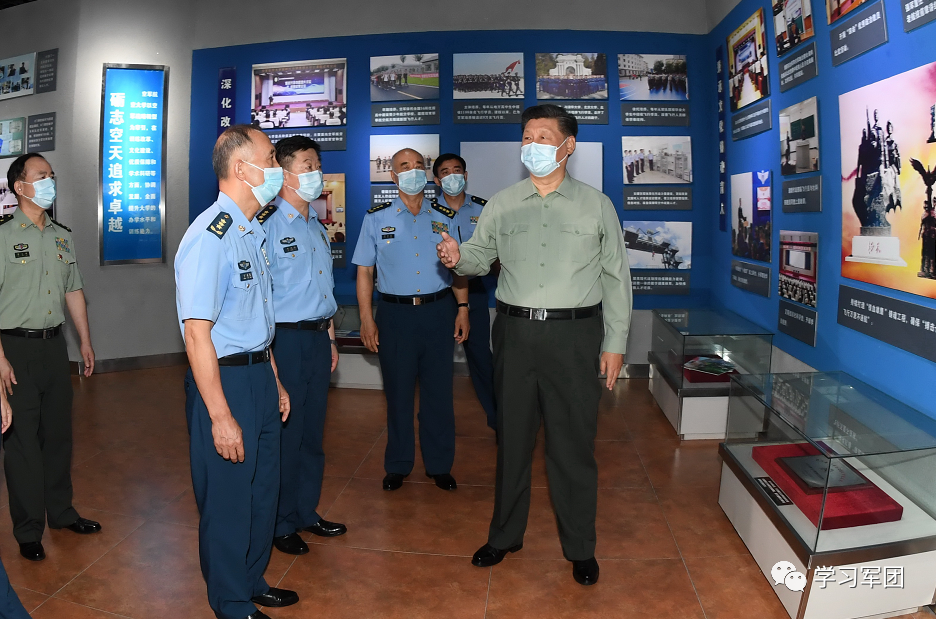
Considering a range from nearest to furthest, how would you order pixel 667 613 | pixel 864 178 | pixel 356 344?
pixel 667 613
pixel 864 178
pixel 356 344

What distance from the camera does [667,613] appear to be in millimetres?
2398

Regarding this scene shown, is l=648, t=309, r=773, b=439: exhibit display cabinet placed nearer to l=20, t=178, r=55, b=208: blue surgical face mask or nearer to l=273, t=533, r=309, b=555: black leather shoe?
l=273, t=533, r=309, b=555: black leather shoe

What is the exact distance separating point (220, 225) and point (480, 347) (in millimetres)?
2516

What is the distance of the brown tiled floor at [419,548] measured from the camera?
246cm

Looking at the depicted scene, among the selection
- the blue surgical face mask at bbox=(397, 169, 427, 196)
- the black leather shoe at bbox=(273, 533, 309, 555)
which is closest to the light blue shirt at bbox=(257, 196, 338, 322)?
the blue surgical face mask at bbox=(397, 169, 427, 196)

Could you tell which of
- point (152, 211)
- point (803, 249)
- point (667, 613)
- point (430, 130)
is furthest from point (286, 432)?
point (152, 211)

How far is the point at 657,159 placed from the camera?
221 inches

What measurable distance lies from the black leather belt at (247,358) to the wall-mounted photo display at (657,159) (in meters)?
4.24

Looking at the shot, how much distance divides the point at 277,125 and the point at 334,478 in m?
3.72

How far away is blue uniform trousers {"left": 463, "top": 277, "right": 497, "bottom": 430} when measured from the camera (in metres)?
4.34

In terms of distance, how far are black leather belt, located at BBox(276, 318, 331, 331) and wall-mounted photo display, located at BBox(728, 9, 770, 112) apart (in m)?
3.36

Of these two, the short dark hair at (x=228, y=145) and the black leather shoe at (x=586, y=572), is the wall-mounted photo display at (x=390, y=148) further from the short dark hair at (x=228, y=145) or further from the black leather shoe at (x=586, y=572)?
the black leather shoe at (x=586, y=572)

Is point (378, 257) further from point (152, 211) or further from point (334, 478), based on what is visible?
point (152, 211)

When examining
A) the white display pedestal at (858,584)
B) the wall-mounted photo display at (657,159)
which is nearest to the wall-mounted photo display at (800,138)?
the wall-mounted photo display at (657,159)
